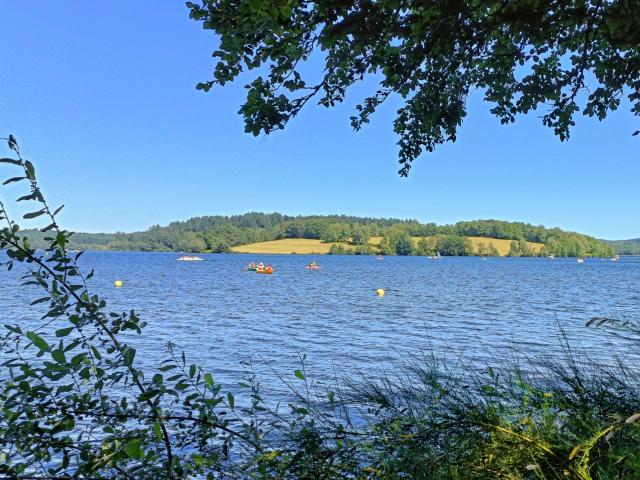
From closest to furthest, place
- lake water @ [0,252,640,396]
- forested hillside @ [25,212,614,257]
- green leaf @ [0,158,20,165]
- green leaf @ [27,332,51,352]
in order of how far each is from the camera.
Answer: green leaf @ [27,332,51,352] < green leaf @ [0,158,20,165] < lake water @ [0,252,640,396] < forested hillside @ [25,212,614,257]

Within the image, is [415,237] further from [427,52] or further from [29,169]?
[29,169]

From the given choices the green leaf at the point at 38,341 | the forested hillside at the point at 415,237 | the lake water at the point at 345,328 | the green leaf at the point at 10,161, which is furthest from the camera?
the forested hillside at the point at 415,237

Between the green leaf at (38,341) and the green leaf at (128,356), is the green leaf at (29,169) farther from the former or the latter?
the green leaf at (128,356)

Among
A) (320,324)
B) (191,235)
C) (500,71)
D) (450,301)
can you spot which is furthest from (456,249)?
(500,71)

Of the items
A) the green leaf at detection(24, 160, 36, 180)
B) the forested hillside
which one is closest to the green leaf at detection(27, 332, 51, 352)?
the green leaf at detection(24, 160, 36, 180)

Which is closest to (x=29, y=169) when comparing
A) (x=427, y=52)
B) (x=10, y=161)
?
(x=10, y=161)

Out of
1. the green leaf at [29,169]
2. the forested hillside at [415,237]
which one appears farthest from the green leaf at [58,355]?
the forested hillside at [415,237]

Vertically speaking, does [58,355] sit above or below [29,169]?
below

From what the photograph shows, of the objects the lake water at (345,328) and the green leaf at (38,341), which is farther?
the lake water at (345,328)

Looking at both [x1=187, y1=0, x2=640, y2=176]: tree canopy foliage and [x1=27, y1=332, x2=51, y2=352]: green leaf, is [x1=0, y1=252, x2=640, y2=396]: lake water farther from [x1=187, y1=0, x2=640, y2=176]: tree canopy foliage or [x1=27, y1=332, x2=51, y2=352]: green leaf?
[x1=27, y1=332, x2=51, y2=352]: green leaf

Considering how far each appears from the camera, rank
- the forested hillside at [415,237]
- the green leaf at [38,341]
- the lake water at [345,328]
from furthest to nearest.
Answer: the forested hillside at [415,237] < the lake water at [345,328] < the green leaf at [38,341]

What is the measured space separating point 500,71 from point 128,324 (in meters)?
5.44

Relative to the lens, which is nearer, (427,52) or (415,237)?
(427,52)

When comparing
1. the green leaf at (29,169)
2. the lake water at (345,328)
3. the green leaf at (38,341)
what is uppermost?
the green leaf at (29,169)
